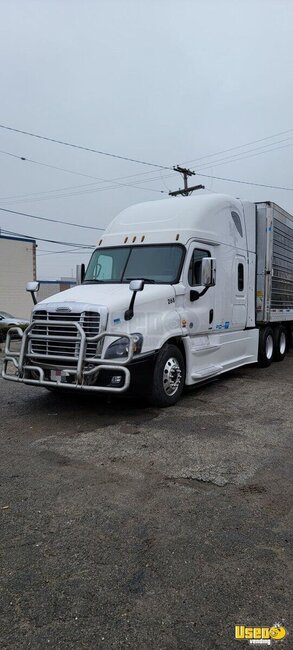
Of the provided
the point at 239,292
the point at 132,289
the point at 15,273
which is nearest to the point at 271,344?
the point at 239,292

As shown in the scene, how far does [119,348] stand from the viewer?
19.5 ft

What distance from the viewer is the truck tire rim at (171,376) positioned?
6691 millimetres

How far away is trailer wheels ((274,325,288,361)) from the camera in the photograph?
467 inches

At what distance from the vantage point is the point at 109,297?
6.41m

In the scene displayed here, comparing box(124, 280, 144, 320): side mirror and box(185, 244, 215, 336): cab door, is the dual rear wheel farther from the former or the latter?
box(124, 280, 144, 320): side mirror

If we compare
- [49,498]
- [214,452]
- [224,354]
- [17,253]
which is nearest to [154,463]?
[214,452]

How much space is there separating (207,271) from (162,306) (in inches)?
41.5

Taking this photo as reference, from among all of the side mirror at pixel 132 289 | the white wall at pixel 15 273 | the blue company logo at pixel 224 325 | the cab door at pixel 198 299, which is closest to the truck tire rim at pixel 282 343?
the blue company logo at pixel 224 325

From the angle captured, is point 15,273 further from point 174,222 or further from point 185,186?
point 174,222

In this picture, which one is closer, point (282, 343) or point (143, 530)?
point (143, 530)

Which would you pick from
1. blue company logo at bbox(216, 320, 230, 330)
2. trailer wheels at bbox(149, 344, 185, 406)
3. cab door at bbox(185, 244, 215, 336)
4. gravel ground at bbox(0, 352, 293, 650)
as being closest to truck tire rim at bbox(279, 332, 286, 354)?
blue company logo at bbox(216, 320, 230, 330)

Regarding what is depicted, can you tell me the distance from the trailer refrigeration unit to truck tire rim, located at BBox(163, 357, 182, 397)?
0.05 feet

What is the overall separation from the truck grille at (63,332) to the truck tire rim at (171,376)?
124cm

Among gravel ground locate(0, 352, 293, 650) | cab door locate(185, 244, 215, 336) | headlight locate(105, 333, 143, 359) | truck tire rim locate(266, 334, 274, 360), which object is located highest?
cab door locate(185, 244, 215, 336)
